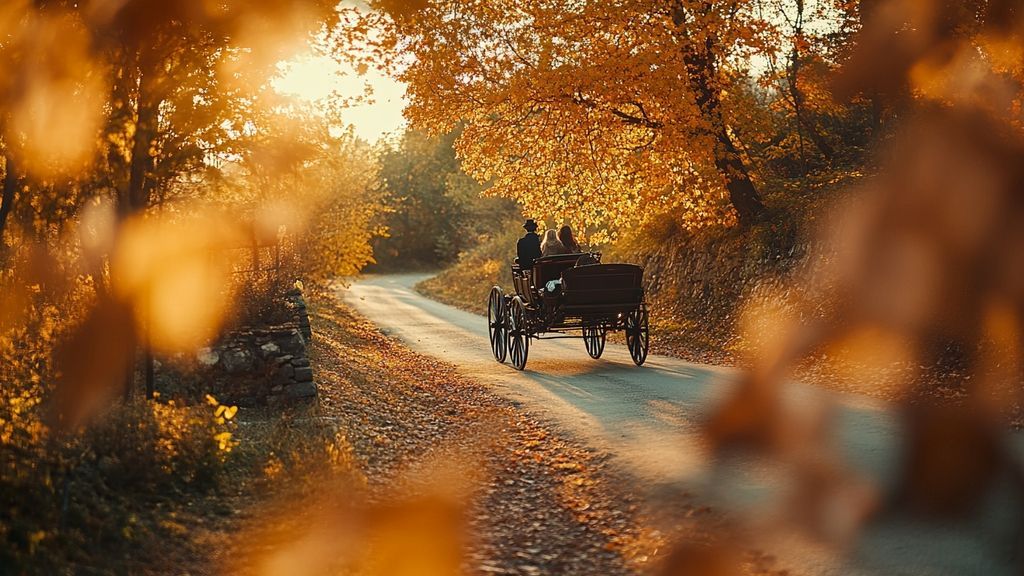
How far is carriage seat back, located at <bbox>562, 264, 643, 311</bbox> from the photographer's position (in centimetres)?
1334

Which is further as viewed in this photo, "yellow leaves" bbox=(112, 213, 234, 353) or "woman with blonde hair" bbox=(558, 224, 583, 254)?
"woman with blonde hair" bbox=(558, 224, 583, 254)

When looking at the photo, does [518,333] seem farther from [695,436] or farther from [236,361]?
[695,436]

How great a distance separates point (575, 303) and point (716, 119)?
516cm

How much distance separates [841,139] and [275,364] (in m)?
15.9

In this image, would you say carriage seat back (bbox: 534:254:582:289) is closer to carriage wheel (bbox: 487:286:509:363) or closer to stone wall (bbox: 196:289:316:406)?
carriage wheel (bbox: 487:286:509:363)

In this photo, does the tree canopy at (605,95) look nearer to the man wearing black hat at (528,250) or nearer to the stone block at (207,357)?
the man wearing black hat at (528,250)

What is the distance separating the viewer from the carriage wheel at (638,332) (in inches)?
548

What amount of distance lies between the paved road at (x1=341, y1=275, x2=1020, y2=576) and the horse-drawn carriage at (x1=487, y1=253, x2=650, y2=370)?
510 millimetres

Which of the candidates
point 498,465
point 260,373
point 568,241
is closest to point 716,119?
point 568,241

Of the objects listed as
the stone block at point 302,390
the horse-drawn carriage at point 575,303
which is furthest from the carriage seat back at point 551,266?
the stone block at point 302,390

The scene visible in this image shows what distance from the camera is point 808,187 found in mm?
18703

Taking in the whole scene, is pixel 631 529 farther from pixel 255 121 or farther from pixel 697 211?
pixel 697 211

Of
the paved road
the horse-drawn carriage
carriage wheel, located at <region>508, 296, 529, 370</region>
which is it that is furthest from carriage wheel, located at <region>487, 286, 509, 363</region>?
carriage wheel, located at <region>508, 296, 529, 370</region>

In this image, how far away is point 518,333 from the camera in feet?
47.6
